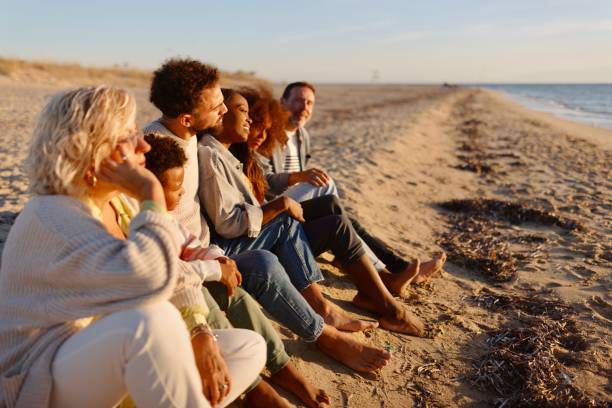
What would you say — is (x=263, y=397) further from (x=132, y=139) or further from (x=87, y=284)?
(x=132, y=139)

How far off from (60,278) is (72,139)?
1.50 ft

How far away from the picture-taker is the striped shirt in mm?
4699

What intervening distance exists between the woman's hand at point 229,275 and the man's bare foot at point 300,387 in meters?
0.48

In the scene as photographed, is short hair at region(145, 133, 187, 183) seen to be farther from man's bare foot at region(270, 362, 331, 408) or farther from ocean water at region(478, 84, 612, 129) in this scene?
ocean water at region(478, 84, 612, 129)

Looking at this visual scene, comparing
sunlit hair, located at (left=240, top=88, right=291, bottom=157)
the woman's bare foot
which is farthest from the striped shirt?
the woman's bare foot

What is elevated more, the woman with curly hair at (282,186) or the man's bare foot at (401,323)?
the woman with curly hair at (282,186)

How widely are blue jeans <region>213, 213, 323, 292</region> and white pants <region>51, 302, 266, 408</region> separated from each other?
1.30 metres

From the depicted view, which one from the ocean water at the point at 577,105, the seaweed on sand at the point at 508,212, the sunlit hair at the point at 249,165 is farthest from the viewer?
the ocean water at the point at 577,105

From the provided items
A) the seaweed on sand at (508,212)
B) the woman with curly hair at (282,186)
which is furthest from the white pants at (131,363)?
the seaweed on sand at (508,212)

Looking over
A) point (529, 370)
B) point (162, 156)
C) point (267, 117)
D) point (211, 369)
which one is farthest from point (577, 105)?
point (211, 369)

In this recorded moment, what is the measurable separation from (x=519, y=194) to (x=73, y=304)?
666cm

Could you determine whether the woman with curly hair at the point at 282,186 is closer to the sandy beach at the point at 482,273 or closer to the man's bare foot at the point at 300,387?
the sandy beach at the point at 482,273

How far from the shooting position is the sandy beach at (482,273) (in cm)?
281

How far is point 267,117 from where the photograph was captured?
3711mm
